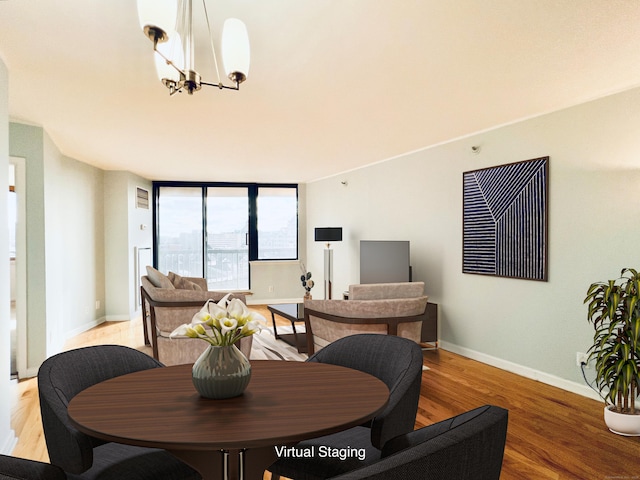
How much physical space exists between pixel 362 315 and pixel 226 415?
2434 mm

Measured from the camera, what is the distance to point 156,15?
5.75 ft

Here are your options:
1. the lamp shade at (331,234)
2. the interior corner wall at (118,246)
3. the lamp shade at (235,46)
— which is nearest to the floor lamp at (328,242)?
the lamp shade at (331,234)

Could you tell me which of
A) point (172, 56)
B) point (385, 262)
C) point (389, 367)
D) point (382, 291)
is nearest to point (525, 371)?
point (382, 291)

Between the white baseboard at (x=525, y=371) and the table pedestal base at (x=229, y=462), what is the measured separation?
337 cm

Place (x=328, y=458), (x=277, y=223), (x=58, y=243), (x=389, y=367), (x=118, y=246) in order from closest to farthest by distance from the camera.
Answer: (x=328, y=458)
(x=389, y=367)
(x=58, y=243)
(x=118, y=246)
(x=277, y=223)

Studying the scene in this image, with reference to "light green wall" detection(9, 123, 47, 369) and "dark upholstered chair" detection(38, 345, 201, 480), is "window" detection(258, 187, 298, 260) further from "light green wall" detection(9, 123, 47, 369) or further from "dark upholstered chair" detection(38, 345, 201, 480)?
"dark upholstered chair" detection(38, 345, 201, 480)

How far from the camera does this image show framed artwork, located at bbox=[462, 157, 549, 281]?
4.26 metres

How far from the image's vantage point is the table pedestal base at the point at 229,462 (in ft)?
4.38

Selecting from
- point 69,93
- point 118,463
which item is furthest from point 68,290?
point 118,463

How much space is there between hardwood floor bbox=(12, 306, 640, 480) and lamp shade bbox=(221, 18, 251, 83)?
7.11 feet

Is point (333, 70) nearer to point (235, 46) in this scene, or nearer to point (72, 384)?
point (235, 46)

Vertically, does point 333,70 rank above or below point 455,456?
above

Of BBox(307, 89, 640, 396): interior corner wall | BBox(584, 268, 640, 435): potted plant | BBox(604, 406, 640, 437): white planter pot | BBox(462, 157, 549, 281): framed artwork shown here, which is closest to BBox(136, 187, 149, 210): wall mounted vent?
BBox(307, 89, 640, 396): interior corner wall

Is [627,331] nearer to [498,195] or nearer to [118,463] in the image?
[498,195]
